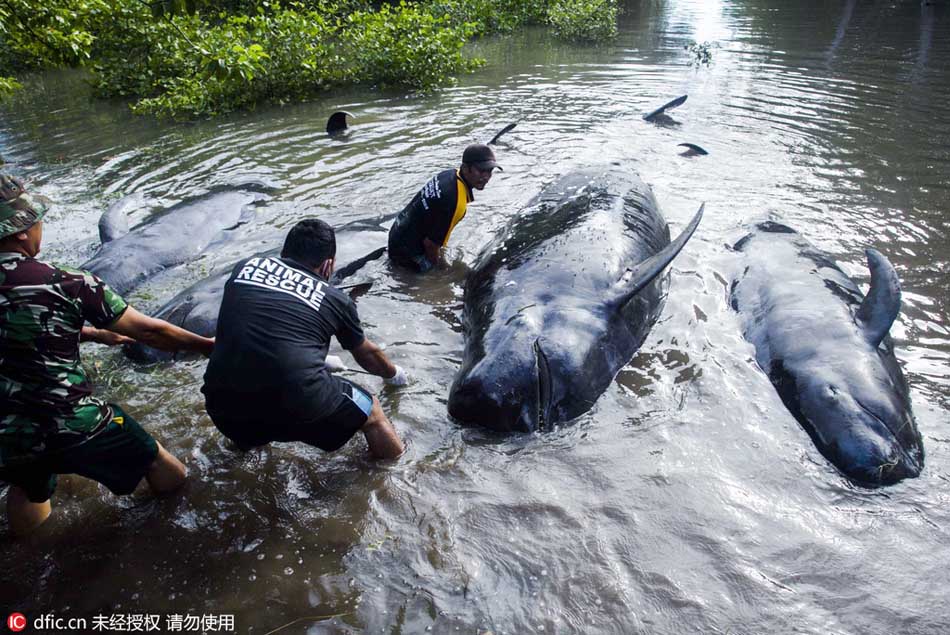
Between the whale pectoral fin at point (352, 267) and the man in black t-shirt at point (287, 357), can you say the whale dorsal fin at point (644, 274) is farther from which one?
the whale pectoral fin at point (352, 267)

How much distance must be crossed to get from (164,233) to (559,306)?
467 cm

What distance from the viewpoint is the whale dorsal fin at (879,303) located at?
3.89 meters

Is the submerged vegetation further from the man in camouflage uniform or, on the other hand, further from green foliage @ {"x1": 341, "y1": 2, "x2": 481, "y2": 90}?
the man in camouflage uniform

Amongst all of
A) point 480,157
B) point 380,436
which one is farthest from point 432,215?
point 380,436

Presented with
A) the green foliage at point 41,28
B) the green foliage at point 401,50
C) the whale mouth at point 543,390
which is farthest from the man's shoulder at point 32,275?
the green foliage at point 401,50

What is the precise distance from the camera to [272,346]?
3055 mm

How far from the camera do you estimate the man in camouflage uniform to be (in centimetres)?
255

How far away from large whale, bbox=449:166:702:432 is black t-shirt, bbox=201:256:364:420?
3.23ft

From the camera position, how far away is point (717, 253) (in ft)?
19.1

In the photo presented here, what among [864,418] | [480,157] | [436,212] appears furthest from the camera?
[436,212]

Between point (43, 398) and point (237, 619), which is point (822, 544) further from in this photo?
point (43, 398)

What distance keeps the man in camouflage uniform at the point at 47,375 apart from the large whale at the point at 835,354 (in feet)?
12.2

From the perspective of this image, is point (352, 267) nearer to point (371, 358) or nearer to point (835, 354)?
point (371, 358)

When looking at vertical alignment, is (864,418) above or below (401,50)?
below
